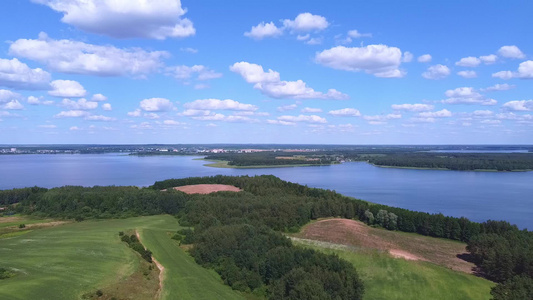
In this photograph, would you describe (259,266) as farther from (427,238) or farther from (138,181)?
(138,181)

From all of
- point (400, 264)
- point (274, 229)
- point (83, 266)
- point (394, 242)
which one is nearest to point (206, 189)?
point (274, 229)

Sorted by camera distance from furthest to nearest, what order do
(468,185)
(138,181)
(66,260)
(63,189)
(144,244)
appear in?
1. (138,181)
2. (468,185)
3. (63,189)
4. (144,244)
5. (66,260)

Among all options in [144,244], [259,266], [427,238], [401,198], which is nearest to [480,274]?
[427,238]

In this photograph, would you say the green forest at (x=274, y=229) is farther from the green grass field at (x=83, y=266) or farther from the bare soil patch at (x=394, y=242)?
the green grass field at (x=83, y=266)

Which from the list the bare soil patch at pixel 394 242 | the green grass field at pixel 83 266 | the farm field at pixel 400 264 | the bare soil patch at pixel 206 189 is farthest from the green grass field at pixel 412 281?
Answer: the bare soil patch at pixel 206 189

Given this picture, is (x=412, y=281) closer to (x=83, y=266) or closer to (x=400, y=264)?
(x=400, y=264)

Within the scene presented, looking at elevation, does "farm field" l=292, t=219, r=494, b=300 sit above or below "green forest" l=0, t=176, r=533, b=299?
below

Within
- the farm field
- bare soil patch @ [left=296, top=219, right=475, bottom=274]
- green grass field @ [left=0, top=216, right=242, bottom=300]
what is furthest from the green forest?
green grass field @ [left=0, top=216, right=242, bottom=300]

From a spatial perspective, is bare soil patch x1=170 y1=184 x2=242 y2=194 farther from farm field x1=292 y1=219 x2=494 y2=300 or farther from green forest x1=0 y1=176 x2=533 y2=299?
farm field x1=292 y1=219 x2=494 y2=300
